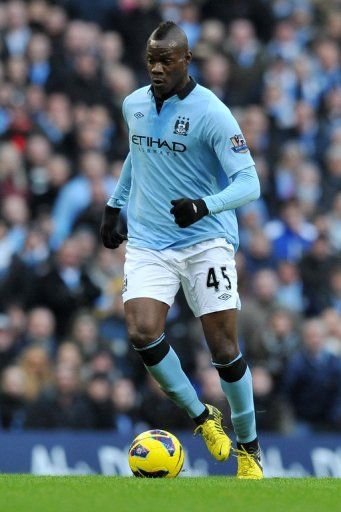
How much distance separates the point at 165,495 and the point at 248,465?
1558 millimetres

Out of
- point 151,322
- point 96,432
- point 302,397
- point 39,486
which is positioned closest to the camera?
point 39,486

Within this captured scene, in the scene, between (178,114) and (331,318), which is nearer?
(178,114)

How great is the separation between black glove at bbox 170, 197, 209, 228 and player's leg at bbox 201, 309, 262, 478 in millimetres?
777

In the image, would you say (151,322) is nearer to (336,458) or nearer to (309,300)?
(336,458)

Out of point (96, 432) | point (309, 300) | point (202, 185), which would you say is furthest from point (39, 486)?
point (309, 300)

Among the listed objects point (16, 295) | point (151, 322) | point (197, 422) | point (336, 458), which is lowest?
point (336, 458)

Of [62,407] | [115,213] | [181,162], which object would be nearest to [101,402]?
[62,407]

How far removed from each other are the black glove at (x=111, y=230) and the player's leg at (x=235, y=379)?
84 cm

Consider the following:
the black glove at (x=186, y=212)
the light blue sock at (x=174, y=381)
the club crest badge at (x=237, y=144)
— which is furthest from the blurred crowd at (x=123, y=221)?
the black glove at (x=186, y=212)

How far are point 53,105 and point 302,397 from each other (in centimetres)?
411

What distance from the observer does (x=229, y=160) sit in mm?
8625

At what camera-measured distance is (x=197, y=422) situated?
909 cm

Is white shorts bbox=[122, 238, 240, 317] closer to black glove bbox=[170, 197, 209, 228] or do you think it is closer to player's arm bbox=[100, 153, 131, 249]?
player's arm bbox=[100, 153, 131, 249]

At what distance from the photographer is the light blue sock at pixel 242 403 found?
8.96 m
